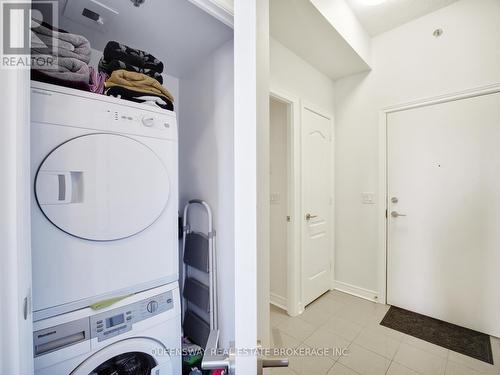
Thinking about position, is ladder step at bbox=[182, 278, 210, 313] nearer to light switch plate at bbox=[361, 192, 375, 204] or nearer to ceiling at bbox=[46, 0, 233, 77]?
ceiling at bbox=[46, 0, 233, 77]

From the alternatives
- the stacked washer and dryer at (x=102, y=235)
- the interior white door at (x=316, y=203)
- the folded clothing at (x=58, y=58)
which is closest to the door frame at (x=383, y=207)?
the interior white door at (x=316, y=203)

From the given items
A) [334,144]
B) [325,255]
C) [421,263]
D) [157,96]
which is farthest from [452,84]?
[157,96]

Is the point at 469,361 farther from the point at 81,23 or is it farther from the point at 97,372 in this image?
the point at 81,23

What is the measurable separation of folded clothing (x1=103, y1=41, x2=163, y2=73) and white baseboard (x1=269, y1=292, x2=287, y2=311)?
7.66 feet

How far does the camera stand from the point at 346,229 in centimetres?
250

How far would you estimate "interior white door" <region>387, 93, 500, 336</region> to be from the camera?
A: 5.60ft

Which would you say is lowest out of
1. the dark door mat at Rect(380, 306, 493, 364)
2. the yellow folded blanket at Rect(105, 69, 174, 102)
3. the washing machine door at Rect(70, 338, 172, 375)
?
the dark door mat at Rect(380, 306, 493, 364)

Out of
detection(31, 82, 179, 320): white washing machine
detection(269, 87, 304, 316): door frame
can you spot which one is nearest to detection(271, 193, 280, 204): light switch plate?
detection(269, 87, 304, 316): door frame

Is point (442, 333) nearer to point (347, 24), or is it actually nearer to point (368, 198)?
point (368, 198)

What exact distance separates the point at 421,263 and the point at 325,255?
0.89m

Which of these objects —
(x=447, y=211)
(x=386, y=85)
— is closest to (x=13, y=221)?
(x=447, y=211)

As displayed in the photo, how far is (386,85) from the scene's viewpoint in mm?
2191

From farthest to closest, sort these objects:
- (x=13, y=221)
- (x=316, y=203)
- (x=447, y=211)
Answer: (x=316, y=203) < (x=447, y=211) < (x=13, y=221)

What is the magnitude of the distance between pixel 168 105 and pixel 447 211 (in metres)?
2.47
